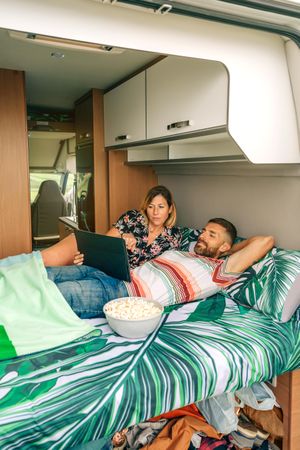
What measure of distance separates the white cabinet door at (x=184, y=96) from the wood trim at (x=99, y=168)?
3.03ft

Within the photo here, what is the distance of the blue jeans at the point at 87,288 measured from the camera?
150cm

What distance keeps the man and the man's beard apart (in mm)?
43

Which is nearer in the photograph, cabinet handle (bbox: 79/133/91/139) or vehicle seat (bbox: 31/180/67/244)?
cabinet handle (bbox: 79/133/91/139)

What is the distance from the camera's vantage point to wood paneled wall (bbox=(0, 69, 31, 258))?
2.70m

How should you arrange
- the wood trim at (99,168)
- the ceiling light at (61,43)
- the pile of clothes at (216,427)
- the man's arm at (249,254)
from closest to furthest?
the ceiling light at (61,43), the pile of clothes at (216,427), the man's arm at (249,254), the wood trim at (99,168)

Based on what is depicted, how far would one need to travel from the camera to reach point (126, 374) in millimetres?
1067

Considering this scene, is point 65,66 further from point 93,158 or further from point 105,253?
point 105,253

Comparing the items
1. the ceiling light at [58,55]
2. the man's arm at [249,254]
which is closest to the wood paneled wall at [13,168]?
the ceiling light at [58,55]

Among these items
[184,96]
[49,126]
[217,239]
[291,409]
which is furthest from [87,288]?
[49,126]

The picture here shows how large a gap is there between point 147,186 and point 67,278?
64.6 inches

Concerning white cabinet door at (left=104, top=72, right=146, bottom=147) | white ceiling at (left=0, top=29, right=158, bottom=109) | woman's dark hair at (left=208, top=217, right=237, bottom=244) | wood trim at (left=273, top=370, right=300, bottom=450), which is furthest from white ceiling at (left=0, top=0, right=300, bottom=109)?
wood trim at (left=273, top=370, right=300, bottom=450)

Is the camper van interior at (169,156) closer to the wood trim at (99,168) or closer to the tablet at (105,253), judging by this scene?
the wood trim at (99,168)

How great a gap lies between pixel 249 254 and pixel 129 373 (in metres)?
0.95

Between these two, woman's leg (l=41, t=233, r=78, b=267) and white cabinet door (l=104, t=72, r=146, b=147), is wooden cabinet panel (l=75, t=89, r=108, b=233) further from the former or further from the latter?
woman's leg (l=41, t=233, r=78, b=267)
